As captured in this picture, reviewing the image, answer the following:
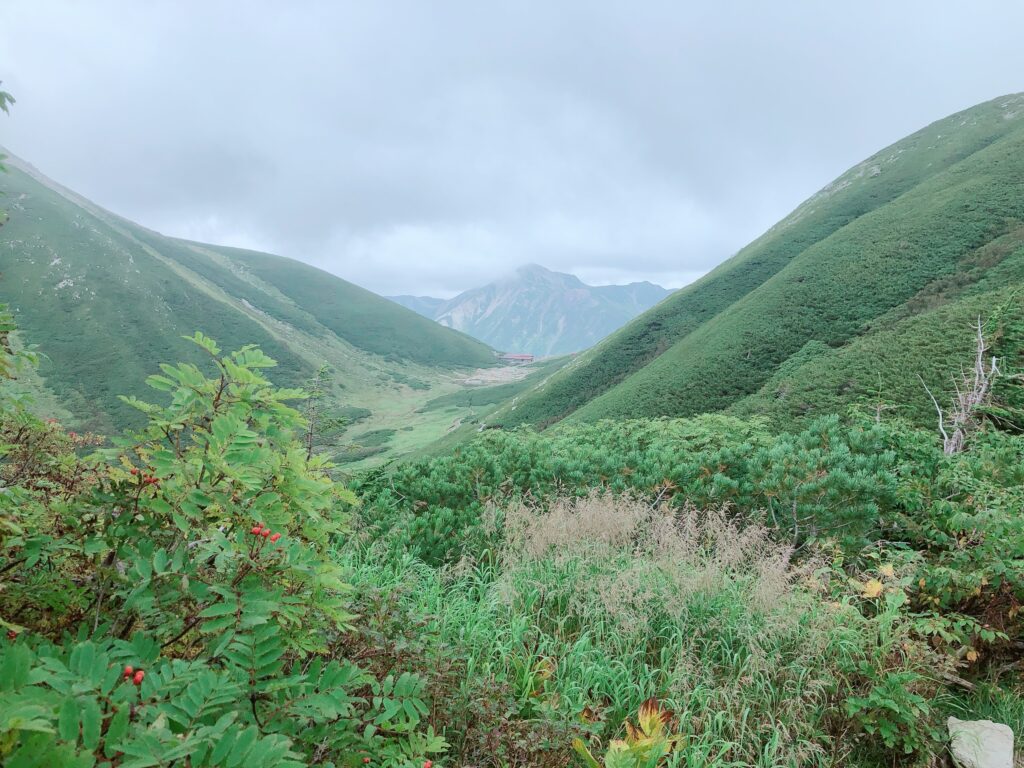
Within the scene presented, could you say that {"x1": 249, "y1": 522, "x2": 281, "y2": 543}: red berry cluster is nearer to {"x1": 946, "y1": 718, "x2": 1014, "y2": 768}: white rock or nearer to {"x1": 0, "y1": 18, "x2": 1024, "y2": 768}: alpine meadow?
{"x1": 0, "y1": 18, "x2": 1024, "y2": 768}: alpine meadow

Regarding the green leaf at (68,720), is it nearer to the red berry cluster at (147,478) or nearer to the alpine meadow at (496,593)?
the alpine meadow at (496,593)

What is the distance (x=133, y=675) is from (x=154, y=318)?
9024 cm

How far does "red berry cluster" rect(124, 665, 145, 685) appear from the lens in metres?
1.32

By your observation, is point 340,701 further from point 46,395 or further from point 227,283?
point 227,283

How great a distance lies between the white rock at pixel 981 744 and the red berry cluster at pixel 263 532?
3.98 metres

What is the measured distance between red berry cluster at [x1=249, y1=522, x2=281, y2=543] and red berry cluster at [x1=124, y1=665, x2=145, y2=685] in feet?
1.55

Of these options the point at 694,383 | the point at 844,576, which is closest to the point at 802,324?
the point at 694,383

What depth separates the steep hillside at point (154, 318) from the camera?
6284 cm

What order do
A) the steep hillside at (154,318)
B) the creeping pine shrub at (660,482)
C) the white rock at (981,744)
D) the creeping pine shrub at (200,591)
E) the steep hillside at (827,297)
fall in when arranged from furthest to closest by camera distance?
1. the steep hillside at (154,318)
2. the steep hillside at (827,297)
3. the creeping pine shrub at (660,482)
4. the white rock at (981,744)
5. the creeping pine shrub at (200,591)

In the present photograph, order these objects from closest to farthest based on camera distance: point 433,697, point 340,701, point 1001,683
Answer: point 340,701 → point 433,697 → point 1001,683

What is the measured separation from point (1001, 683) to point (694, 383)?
23941 millimetres

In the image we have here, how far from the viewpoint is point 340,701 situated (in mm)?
1527

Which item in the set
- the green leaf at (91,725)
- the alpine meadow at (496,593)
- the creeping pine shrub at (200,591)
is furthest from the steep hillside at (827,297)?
the green leaf at (91,725)

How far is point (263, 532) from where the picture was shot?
173cm
